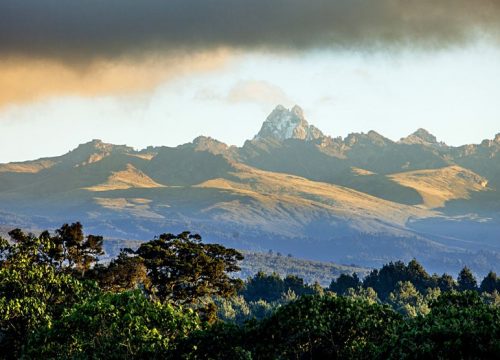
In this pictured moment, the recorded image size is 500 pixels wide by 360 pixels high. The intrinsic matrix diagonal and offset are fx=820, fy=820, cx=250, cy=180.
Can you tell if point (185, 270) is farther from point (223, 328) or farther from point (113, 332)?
point (113, 332)

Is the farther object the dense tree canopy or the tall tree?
A: the tall tree

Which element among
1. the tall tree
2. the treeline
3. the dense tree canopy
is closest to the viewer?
the treeline

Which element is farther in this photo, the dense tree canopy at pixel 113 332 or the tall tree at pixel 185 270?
the tall tree at pixel 185 270

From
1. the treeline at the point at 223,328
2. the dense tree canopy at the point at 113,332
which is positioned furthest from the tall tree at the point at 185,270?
the dense tree canopy at the point at 113,332

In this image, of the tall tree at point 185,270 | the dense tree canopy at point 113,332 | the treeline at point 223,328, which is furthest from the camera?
the tall tree at point 185,270

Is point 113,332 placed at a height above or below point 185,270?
below

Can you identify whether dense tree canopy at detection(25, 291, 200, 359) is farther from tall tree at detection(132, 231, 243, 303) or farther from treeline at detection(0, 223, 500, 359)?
tall tree at detection(132, 231, 243, 303)

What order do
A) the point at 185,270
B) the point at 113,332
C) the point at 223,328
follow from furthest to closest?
1. the point at 185,270
2. the point at 223,328
3. the point at 113,332

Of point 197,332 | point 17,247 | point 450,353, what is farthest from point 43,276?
point 450,353

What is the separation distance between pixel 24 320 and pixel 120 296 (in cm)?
1033

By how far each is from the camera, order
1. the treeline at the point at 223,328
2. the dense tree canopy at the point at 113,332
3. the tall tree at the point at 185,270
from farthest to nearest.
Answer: the tall tree at the point at 185,270 < the dense tree canopy at the point at 113,332 < the treeline at the point at 223,328

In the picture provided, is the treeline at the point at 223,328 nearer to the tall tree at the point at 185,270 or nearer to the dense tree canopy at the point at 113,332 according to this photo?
the dense tree canopy at the point at 113,332

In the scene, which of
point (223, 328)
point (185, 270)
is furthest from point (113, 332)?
point (185, 270)

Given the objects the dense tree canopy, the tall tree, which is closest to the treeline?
the dense tree canopy
